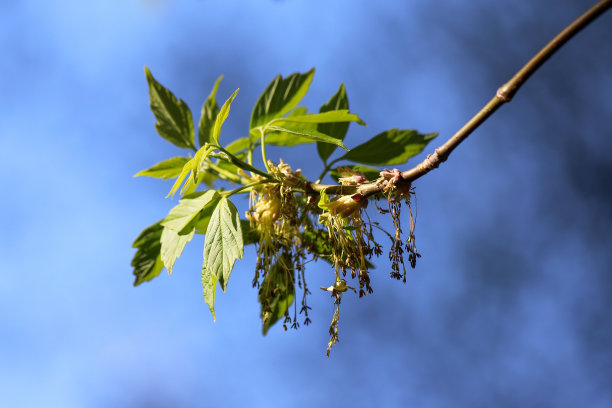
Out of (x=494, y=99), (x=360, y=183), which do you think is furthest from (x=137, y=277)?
(x=494, y=99)

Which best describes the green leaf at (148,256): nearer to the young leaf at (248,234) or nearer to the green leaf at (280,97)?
the young leaf at (248,234)

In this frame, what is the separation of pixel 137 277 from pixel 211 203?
341 millimetres

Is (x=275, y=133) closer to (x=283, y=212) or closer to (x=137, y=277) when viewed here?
(x=283, y=212)

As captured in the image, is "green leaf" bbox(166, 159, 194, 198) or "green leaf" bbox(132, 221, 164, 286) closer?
"green leaf" bbox(166, 159, 194, 198)

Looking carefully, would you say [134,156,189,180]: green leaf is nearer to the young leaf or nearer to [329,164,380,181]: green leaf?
the young leaf

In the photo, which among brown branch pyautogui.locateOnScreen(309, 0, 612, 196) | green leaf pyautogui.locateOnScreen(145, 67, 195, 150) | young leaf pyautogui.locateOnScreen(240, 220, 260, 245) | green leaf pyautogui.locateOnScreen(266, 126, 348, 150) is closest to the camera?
brown branch pyautogui.locateOnScreen(309, 0, 612, 196)

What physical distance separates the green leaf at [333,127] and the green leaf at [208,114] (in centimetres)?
25

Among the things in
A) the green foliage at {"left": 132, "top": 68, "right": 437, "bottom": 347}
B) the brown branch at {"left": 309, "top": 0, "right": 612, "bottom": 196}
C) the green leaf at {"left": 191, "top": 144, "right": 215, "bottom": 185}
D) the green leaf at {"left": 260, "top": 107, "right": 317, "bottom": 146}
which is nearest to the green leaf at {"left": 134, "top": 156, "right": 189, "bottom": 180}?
the green foliage at {"left": 132, "top": 68, "right": 437, "bottom": 347}

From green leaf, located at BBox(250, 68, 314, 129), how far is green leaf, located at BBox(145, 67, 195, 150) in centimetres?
18

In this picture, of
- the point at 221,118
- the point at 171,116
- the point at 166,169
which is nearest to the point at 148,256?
the point at 166,169

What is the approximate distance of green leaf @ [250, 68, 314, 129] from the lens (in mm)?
1068

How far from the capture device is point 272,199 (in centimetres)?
95

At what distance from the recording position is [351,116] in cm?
88

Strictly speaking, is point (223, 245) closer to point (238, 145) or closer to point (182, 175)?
point (182, 175)
